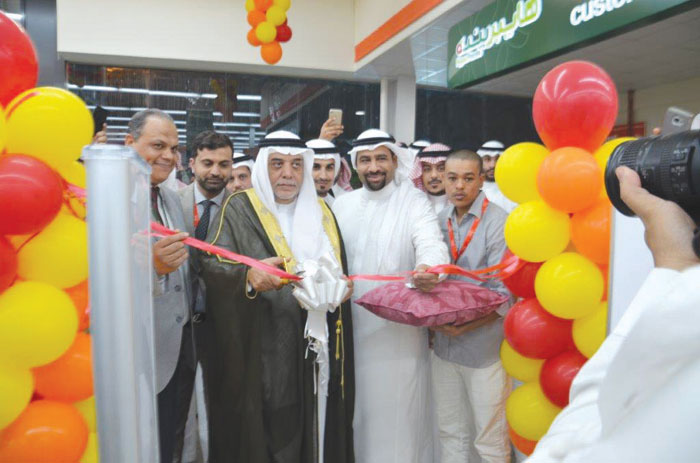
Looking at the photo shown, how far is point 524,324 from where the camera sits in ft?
6.98

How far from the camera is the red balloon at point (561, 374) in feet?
6.72

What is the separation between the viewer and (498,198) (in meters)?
4.53

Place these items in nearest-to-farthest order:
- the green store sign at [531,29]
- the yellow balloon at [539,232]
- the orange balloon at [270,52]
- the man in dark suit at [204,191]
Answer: the yellow balloon at [539,232] → the man in dark suit at [204,191] → the green store sign at [531,29] → the orange balloon at [270,52]

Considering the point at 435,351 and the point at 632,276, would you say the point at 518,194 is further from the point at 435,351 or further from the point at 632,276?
the point at 435,351

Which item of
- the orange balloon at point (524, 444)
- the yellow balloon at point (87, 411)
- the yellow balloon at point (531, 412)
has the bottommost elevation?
the orange balloon at point (524, 444)

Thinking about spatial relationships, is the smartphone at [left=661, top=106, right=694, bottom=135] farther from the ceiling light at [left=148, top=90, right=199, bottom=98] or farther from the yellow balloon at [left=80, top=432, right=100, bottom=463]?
the ceiling light at [left=148, top=90, right=199, bottom=98]

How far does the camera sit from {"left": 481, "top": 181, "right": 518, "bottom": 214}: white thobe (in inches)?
171

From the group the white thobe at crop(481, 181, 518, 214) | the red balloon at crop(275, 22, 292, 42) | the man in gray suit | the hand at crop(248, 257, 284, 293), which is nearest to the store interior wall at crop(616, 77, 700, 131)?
the white thobe at crop(481, 181, 518, 214)

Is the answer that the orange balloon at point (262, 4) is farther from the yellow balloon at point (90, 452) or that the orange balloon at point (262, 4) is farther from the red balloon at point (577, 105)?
the yellow balloon at point (90, 452)

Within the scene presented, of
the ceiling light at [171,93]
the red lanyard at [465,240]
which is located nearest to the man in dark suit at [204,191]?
the red lanyard at [465,240]

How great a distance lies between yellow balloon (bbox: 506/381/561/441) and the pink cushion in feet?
1.21

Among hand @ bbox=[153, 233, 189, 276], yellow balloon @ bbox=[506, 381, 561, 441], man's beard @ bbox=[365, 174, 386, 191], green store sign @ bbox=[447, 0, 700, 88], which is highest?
green store sign @ bbox=[447, 0, 700, 88]

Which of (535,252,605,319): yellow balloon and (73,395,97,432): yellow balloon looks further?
(535,252,605,319): yellow balloon

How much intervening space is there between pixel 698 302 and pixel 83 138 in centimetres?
131
